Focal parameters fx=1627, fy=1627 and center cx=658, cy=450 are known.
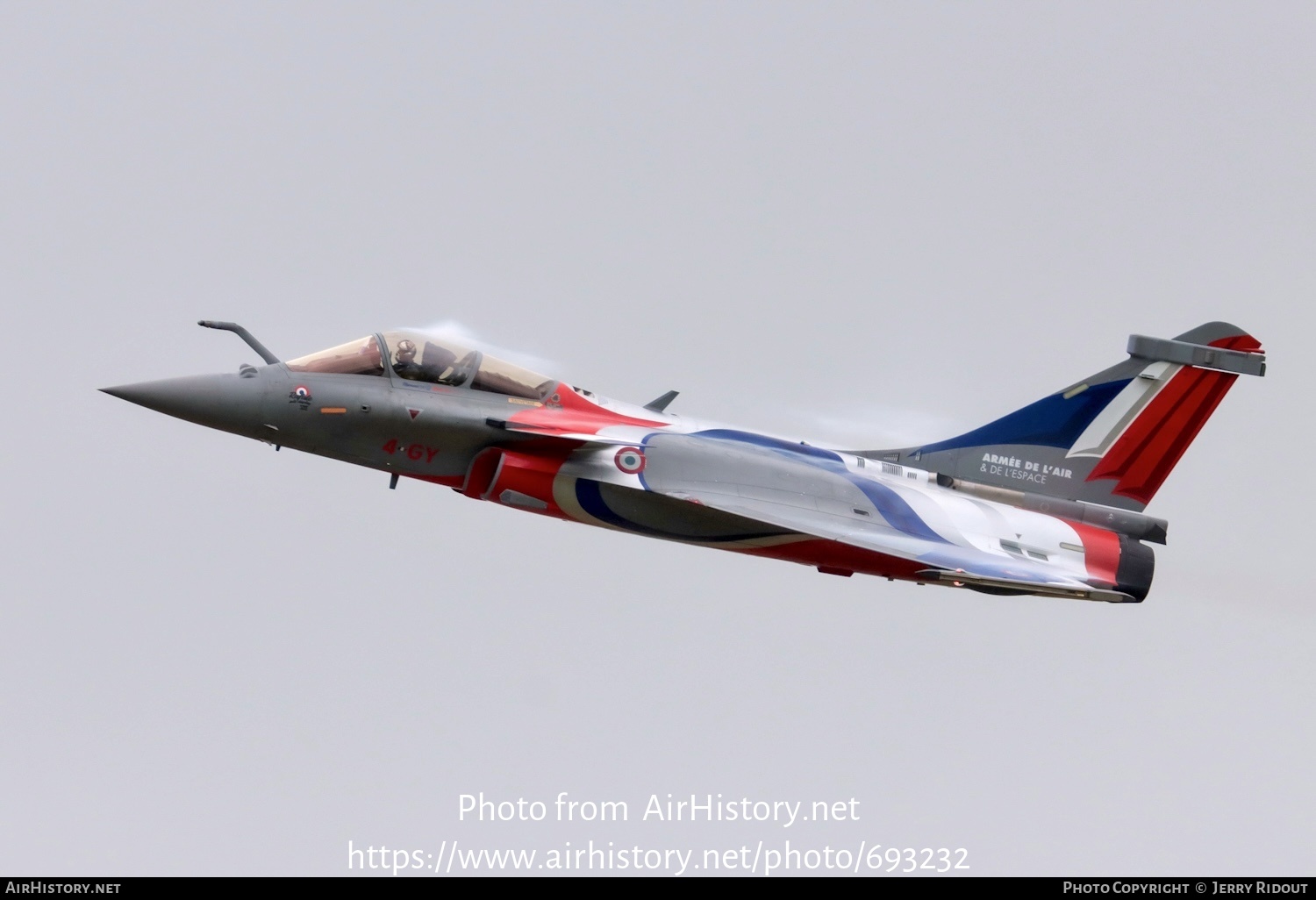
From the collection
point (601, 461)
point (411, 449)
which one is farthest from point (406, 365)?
point (601, 461)

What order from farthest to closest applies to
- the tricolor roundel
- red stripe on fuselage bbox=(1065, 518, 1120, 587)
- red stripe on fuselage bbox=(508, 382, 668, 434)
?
red stripe on fuselage bbox=(1065, 518, 1120, 587)
the tricolor roundel
red stripe on fuselage bbox=(508, 382, 668, 434)

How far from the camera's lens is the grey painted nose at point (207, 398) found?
16609 millimetres

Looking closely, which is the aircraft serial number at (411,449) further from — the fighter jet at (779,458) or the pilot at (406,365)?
the pilot at (406,365)

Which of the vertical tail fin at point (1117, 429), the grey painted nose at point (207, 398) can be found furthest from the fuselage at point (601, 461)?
the vertical tail fin at point (1117, 429)

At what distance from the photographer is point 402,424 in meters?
A: 17.1

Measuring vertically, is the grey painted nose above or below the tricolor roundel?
above

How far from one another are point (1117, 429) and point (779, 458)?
4321 millimetres

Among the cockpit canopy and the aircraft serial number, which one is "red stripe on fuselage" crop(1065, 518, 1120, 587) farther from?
the aircraft serial number

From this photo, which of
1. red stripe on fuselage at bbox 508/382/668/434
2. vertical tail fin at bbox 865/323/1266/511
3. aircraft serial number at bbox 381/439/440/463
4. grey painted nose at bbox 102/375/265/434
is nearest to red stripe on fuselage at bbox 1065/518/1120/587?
vertical tail fin at bbox 865/323/1266/511

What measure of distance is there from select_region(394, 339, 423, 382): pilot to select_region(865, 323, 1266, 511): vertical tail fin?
6065 millimetres

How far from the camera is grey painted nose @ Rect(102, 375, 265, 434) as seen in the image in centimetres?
1661

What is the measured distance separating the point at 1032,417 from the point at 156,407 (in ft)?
33.1

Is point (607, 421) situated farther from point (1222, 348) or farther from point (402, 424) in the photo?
point (1222, 348)

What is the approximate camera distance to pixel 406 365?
17.3 meters
